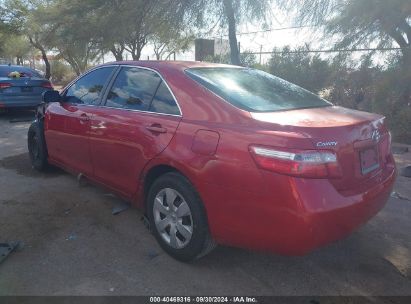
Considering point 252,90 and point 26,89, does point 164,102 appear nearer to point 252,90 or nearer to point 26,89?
point 252,90

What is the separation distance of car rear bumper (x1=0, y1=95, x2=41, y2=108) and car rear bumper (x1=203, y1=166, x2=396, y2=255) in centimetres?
927

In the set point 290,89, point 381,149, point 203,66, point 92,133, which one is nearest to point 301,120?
point 381,149

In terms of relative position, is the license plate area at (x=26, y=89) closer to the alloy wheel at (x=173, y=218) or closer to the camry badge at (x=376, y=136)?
the alloy wheel at (x=173, y=218)

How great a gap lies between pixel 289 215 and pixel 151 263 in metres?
1.36

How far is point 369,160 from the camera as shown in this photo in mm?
3037

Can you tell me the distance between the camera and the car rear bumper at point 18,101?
34.5 ft

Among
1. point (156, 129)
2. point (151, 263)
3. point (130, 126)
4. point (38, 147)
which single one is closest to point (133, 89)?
point (130, 126)

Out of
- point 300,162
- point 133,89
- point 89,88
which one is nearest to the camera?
point 300,162

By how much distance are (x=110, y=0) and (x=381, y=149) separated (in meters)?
11.5

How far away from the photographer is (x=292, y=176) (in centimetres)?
257

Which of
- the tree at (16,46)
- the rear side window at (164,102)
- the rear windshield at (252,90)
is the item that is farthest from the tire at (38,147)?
the tree at (16,46)

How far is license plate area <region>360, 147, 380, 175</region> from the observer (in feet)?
9.67

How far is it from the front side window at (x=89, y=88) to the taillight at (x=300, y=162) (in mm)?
2274

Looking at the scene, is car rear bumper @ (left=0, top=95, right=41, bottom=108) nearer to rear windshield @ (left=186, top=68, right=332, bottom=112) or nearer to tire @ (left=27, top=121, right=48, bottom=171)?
tire @ (left=27, top=121, right=48, bottom=171)
